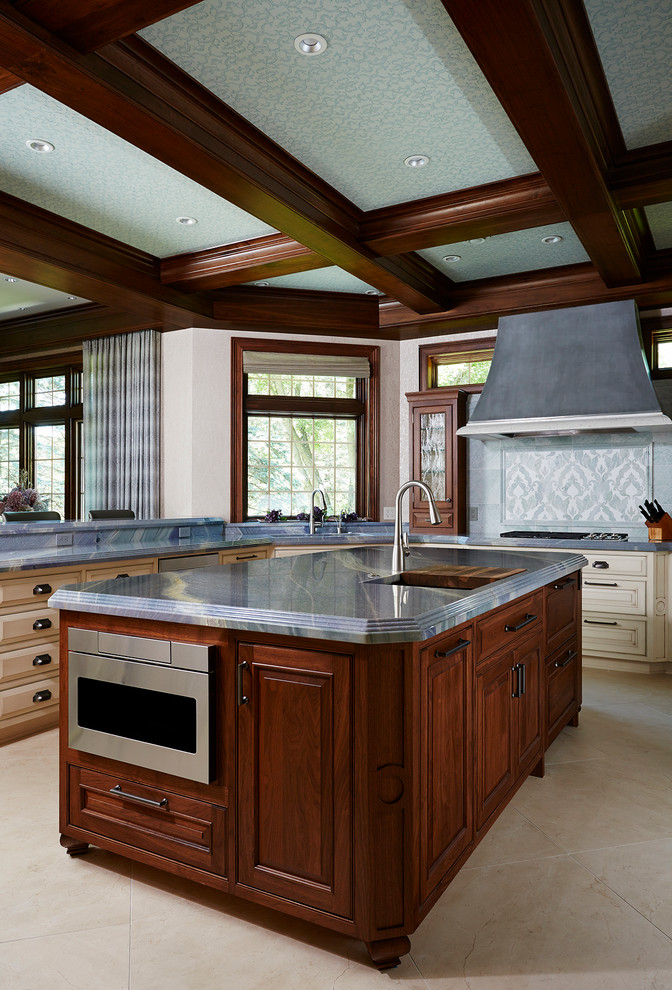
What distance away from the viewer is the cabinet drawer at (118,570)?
3701 mm

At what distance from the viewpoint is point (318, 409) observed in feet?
19.9

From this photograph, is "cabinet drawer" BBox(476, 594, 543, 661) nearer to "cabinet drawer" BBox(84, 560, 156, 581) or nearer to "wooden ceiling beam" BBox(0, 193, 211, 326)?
"cabinet drawer" BBox(84, 560, 156, 581)

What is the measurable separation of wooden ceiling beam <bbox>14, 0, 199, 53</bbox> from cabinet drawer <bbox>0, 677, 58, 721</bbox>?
2.73 m

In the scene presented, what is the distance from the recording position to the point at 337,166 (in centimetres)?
345

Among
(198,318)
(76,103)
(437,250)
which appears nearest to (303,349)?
(198,318)

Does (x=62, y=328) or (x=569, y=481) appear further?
(x=62, y=328)

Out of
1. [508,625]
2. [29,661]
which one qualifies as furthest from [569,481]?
[29,661]

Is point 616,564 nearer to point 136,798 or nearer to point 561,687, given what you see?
point 561,687

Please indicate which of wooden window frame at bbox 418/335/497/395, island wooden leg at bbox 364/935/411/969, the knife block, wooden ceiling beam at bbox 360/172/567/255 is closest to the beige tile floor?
island wooden leg at bbox 364/935/411/969

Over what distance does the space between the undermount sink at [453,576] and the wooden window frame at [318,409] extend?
3292 mm

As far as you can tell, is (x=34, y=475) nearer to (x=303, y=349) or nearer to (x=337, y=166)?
(x=303, y=349)

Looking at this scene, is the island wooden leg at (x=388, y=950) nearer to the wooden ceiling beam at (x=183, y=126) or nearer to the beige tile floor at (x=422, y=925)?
the beige tile floor at (x=422, y=925)

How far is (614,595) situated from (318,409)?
292cm

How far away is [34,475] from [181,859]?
6.11 meters
